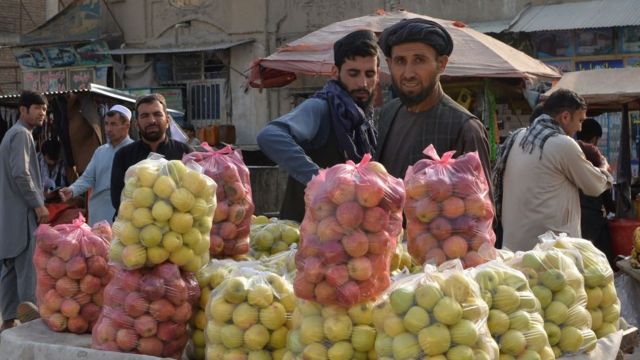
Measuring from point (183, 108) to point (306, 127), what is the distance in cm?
1602

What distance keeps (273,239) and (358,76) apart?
913 mm

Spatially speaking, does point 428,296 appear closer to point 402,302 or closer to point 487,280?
point 402,302

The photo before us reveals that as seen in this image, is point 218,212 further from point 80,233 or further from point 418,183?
point 418,183

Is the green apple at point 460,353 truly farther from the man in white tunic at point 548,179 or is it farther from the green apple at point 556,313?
the man in white tunic at point 548,179

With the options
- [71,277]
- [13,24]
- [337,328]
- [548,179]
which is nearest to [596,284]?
[337,328]

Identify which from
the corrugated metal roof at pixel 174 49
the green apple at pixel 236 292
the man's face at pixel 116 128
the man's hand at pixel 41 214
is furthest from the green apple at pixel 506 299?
the corrugated metal roof at pixel 174 49

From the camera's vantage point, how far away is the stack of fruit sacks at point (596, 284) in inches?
106

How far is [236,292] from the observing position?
244cm

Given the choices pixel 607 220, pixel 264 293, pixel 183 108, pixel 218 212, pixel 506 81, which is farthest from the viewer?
pixel 183 108

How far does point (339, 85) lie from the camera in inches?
149

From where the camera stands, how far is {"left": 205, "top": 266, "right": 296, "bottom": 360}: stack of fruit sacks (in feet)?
7.93

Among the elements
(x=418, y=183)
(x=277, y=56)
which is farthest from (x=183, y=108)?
(x=418, y=183)

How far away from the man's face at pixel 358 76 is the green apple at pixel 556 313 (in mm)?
1572

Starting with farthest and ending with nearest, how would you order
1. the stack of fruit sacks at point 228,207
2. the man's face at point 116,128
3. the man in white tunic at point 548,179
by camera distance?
the man's face at point 116,128
the man in white tunic at point 548,179
the stack of fruit sacks at point 228,207
